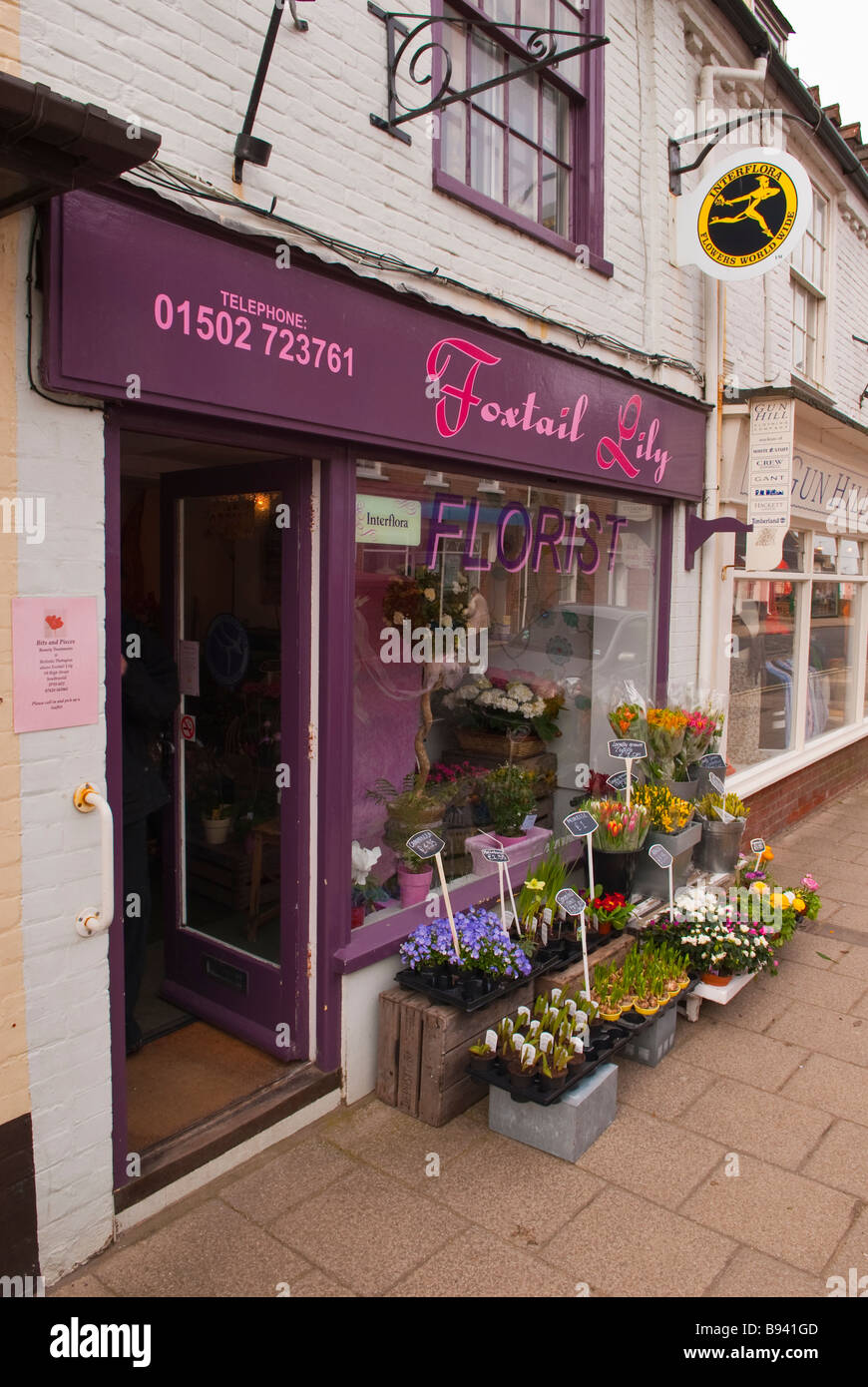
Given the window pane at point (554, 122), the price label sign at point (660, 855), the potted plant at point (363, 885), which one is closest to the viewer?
the potted plant at point (363, 885)

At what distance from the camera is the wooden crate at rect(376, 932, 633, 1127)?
380cm

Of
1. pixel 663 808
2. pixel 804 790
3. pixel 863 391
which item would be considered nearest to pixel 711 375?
pixel 663 808

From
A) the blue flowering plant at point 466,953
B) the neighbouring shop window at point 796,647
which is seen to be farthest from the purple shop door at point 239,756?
the neighbouring shop window at point 796,647

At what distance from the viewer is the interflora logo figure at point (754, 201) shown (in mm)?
5621

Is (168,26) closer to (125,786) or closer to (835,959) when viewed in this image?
(125,786)

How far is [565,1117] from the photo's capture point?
360 centimetres

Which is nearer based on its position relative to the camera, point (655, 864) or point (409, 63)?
point (409, 63)

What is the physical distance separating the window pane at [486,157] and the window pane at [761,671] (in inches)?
139

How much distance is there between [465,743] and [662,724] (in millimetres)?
1366

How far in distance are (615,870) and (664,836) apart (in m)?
0.46

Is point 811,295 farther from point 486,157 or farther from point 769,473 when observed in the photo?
point 486,157

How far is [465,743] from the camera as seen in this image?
5324 millimetres

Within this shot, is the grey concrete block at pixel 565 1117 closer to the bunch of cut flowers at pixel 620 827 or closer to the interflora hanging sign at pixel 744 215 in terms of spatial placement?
the bunch of cut flowers at pixel 620 827
